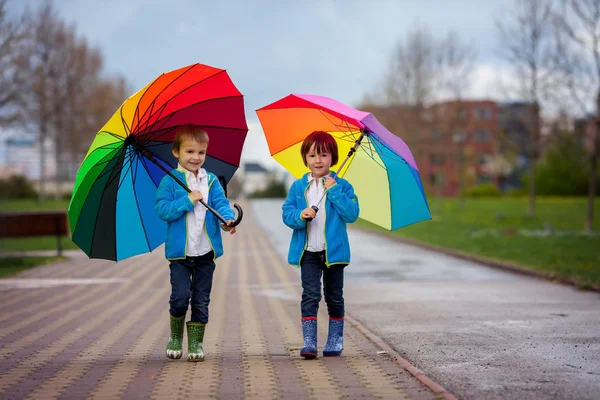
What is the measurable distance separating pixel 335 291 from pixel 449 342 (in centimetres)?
135

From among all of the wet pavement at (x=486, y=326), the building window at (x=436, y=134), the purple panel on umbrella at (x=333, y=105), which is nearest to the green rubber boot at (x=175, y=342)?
the wet pavement at (x=486, y=326)

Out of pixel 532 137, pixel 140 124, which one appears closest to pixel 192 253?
pixel 140 124

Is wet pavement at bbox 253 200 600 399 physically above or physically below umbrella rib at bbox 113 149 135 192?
below

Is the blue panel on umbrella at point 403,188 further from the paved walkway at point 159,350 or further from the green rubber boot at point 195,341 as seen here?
the green rubber boot at point 195,341

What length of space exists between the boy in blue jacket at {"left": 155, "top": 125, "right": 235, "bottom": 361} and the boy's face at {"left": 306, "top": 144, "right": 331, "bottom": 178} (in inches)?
26.9

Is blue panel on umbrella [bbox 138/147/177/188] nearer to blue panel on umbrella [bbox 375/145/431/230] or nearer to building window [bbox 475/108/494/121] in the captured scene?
blue panel on umbrella [bbox 375/145/431/230]

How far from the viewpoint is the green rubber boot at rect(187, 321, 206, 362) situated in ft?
20.4

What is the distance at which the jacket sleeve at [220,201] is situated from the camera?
611cm

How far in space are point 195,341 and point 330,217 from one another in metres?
1.34

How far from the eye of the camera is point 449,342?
7.24 m

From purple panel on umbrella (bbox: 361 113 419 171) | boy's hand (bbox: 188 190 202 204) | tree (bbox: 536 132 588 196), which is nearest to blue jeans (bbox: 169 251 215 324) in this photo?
boy's hand (bbox: 188 190 202 204)

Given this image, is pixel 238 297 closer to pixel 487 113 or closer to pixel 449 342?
pixel 449 342

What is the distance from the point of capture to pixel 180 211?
6.03 meters

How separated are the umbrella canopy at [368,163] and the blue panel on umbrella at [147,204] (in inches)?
44.0
